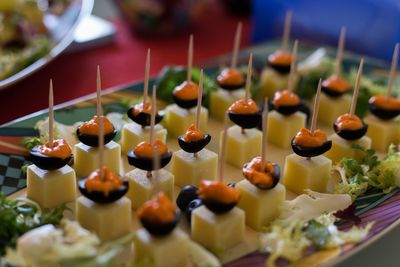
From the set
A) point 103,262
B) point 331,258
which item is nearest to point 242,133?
point 331,258

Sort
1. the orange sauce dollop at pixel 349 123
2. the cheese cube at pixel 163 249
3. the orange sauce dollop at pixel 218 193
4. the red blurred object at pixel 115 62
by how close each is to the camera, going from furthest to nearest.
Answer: the red blurred object at pixel 115 62 → the orange sauce dollop at pixel 349 123 → the orange sauce dollop at pixel 218 193 → the cheese cube at pixel 163 249

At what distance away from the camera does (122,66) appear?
3.37 metres

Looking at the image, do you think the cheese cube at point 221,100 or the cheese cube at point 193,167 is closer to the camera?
the cheese cube at point 193,167

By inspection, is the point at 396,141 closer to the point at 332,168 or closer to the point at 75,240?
the point at 332,168

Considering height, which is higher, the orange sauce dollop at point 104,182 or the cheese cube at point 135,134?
the orange sauce dollop at point 104,182

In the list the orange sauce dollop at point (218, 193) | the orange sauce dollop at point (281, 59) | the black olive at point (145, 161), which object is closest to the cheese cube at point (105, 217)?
the black olive at point (145, 161)

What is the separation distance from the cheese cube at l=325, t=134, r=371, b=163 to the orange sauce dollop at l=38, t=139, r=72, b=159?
0.98 metres

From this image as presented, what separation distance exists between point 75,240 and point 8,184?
0.51 metres

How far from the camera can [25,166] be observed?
2.25 meters

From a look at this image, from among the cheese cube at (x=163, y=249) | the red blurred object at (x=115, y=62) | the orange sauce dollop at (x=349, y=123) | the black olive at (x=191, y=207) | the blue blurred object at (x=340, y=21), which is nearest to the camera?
the cheese cube at (x=163, y=249)

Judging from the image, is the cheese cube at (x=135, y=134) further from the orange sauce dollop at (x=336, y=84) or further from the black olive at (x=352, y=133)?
the orange sauce dollop at (x=336, y=84)

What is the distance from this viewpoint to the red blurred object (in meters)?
2.89

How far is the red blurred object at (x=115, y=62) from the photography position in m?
2.89

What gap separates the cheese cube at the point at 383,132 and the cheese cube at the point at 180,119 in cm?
66
